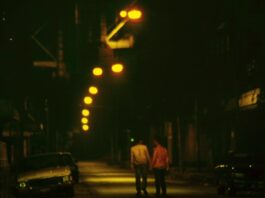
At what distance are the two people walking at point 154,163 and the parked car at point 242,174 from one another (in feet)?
8.63

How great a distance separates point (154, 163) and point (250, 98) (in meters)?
24.9

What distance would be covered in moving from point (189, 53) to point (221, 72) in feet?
9.92

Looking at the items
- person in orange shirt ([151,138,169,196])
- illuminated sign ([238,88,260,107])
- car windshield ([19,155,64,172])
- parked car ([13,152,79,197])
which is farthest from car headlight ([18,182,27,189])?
illuminated sign ([238,88,260,107])

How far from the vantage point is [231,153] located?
30062mm

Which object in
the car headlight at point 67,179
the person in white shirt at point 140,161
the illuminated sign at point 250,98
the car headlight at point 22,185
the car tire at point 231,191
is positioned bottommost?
the car tire at point 231,191

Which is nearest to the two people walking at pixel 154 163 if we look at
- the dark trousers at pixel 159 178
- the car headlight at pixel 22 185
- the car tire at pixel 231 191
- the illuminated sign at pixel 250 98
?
the dark trousers at pixel 159 178

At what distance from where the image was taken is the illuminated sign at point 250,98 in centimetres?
4974

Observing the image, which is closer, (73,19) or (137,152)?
(137,152)

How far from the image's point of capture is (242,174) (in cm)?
2859

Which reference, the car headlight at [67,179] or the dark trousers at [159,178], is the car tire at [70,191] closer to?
the car headlight at [67,179]

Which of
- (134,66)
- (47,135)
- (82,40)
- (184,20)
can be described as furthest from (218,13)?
(134,66)

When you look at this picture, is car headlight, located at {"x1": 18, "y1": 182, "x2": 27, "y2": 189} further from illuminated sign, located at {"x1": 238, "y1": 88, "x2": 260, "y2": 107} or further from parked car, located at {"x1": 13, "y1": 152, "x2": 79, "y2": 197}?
illuminated sign, located at {"x1": 238, "y1": 88, "x2": 260, "y2": 107}

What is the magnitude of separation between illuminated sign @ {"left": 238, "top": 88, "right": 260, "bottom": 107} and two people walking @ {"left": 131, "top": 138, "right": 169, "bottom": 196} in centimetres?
2045

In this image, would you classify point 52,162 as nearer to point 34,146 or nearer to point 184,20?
point 34,146
